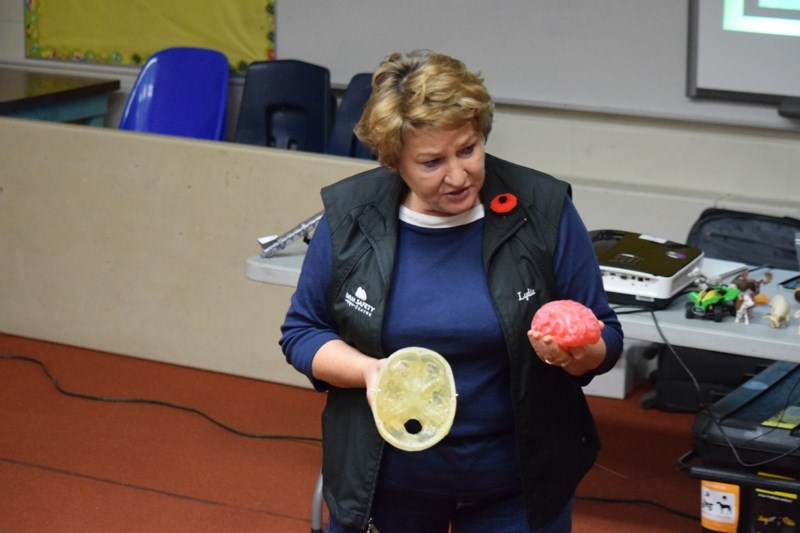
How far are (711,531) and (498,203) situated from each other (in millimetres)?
1263

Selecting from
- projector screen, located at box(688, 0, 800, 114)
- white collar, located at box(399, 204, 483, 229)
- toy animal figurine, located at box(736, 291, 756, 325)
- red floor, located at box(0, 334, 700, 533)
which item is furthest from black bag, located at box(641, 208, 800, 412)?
white collar, located at box(399, 204, 483, 229)

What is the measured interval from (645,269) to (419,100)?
1.20m

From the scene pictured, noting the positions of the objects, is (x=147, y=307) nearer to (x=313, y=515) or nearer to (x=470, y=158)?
(x=313, y=515)

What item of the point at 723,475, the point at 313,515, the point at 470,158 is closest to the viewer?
the point at 470,158

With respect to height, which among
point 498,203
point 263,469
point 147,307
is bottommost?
point 263,469

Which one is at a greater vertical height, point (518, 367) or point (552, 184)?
point (552, 184)

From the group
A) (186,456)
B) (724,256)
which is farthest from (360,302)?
(724,256)

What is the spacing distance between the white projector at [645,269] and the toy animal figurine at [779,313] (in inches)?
→ 9.4

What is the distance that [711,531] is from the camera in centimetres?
268

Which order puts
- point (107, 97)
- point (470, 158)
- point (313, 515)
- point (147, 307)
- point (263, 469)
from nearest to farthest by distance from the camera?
point (470, 158) → point (313, 515) → point (263, 469) → point (147, 307) → point (107, 97)

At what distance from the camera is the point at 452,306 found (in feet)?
5.90

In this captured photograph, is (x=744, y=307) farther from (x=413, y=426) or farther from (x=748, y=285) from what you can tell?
(x=413, y=426)

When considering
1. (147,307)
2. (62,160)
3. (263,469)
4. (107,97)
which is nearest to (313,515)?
(263,469)

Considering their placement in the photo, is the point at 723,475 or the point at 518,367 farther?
the point at 723,475
